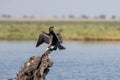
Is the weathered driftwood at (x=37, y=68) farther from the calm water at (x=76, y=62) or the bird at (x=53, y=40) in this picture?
the calm water at (x=76, y=62)

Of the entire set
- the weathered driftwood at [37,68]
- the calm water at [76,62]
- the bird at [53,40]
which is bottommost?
the calm water at [76,62]

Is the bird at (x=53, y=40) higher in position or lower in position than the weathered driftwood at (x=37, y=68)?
higher

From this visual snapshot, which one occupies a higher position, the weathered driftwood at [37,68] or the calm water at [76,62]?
the weathered driftwood at [37,68]

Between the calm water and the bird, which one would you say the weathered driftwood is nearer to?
the bird

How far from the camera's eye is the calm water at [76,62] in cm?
3271

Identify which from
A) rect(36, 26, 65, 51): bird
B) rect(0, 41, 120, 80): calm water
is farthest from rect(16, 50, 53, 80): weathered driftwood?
rect(0, 41, 120, 80): calm water

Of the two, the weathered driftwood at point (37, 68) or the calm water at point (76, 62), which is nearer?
the weathered driftwood at point (37, 68)

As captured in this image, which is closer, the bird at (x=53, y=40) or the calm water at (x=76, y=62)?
the bird at (x=53, y=40)

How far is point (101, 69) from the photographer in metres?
36.7

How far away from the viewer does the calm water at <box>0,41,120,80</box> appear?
107ft

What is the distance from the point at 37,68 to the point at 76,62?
57.7 ft

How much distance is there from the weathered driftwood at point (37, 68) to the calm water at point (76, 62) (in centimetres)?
585

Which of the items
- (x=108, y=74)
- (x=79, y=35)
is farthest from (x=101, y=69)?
(x=79, y=35)

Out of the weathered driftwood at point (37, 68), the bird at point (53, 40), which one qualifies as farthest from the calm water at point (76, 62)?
the bird at point (53, 40)
